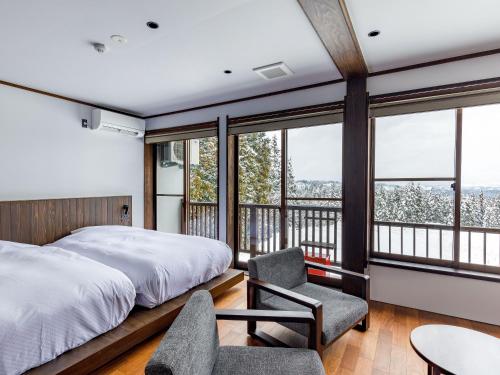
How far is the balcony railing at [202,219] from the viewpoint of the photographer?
15.2 feet

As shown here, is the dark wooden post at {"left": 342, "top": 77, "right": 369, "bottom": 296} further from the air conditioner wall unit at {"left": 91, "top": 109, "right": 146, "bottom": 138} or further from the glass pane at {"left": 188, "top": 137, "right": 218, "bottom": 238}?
the air conditioner wall unit at {"left": 91, "top": 109, "right": 146, "bottom": 138}

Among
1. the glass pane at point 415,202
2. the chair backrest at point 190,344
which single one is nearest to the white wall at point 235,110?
the glass pane at point 415,202

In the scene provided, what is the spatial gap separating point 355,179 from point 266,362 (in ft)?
6.68

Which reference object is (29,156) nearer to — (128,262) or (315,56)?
(128,262)

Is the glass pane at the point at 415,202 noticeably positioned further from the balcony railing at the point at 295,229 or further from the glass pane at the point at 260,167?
the glass pane at the point at 260,167

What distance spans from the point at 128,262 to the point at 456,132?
3.29 m

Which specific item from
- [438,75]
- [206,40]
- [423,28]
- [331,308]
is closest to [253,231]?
[331,308]

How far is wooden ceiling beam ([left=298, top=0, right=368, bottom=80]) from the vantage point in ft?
5.82

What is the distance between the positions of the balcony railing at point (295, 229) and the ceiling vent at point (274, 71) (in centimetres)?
165

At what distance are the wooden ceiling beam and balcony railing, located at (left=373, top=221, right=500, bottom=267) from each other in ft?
5.57

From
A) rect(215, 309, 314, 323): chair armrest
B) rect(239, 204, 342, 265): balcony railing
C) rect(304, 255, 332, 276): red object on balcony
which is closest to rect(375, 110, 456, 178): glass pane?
rect(239, 204, 342, 265): balcony railing

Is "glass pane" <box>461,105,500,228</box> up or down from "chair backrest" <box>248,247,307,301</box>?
up

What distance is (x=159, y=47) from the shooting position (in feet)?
8.11

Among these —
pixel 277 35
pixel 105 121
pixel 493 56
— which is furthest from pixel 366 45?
pixel 105 121
